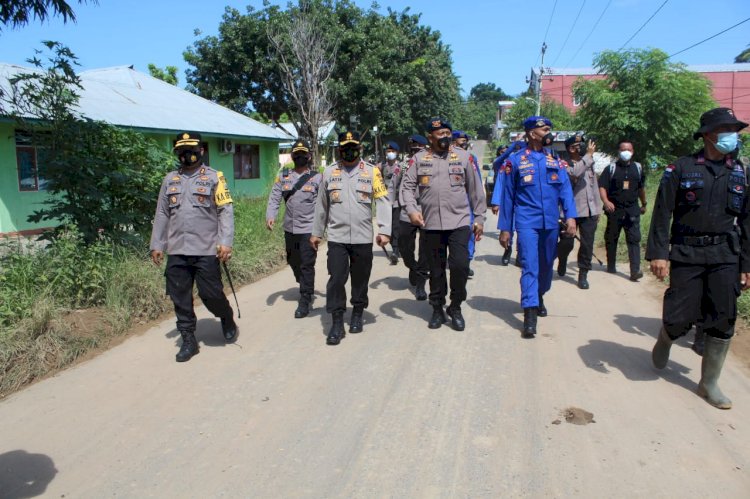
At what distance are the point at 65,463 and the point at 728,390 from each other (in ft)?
14.4

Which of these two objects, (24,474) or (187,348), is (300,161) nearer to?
(187,348)

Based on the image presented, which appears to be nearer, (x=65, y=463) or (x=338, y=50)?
(x=65, y=463)

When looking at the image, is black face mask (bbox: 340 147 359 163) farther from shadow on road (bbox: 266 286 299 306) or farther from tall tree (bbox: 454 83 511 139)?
tall tree (bbox: 454 83 511 139)

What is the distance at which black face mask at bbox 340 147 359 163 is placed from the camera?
17.5ft

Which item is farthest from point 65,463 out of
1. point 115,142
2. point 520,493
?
point 115,142

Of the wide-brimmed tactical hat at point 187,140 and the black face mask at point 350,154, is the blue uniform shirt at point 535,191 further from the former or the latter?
the wide-brimmed tactical hat at point 187,140

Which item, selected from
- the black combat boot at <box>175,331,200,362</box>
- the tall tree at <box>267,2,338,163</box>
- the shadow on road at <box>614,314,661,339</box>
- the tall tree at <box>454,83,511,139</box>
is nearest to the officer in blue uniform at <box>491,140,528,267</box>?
the shadow on road at <box>614,314,661,339</box>

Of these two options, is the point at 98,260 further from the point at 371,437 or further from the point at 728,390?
the point at 728,390

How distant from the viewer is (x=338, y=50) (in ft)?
75.5

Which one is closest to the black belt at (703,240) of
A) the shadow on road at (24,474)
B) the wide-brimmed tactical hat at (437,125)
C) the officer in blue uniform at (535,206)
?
the officer in blue uniform at (535,206)

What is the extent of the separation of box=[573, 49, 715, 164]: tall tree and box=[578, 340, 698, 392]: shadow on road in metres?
13.6

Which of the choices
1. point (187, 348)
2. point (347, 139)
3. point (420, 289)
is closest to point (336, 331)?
point (187, 348)

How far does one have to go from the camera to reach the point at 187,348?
16.1ft

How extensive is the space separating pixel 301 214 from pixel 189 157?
1.56 m
